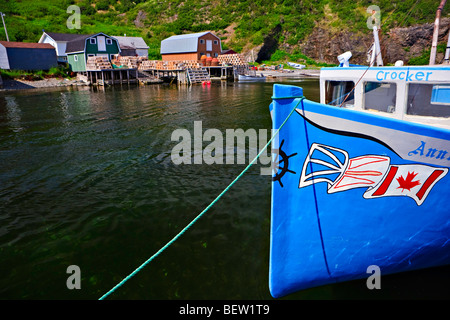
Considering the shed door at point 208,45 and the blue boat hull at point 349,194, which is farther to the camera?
the shed door at point 208,45

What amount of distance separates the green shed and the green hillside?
2007cm

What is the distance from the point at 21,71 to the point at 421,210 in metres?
54.7

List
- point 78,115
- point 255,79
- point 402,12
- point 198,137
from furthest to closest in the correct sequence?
point 402,12 < point 255,79 < point 78,115 < point 198,137

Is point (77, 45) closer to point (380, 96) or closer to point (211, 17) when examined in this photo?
point (211, 17)

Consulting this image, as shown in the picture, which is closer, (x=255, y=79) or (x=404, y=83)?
(x=404, y=83)

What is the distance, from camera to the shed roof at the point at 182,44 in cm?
5962

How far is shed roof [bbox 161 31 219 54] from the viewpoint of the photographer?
5962 centimetres

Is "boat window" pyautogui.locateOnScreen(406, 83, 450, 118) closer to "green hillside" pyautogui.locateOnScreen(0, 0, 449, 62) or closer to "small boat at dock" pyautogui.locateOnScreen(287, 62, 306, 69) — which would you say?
"small boat at dock" pyautogui.locateOnScreen(287, 62, 306, 69)

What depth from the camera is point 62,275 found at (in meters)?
5.46

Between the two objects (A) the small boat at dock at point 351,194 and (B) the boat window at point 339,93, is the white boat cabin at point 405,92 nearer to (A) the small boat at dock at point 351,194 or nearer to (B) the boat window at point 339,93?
(B) the boat window at point 339,93

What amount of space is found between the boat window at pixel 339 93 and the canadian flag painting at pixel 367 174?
139 inches

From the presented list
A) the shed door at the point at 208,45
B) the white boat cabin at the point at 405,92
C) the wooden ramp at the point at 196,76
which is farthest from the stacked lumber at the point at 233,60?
the white boat cabin at the point at 405,92

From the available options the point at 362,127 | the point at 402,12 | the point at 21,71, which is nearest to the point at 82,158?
the point at 362,127
